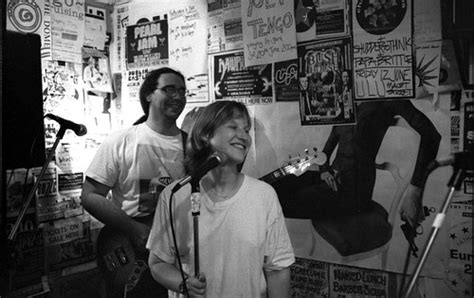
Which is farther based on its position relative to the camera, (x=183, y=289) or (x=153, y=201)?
(x=153, y=201)

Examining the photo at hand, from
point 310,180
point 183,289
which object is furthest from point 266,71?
point 183,289

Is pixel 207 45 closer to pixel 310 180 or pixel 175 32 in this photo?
pixel 175 32

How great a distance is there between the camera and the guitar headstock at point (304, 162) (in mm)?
1592

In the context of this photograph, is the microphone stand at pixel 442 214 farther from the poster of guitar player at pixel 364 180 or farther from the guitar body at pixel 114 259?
the guitar body at pixel 114 259

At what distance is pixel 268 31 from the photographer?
5.38 feet

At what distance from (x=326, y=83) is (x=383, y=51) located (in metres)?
0.20

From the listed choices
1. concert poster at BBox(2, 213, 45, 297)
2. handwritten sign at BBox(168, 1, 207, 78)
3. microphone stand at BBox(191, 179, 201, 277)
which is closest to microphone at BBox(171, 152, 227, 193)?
microphone stand at BBox(191, 179, 201, 277)

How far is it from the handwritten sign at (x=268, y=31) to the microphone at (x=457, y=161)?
1.93 feet

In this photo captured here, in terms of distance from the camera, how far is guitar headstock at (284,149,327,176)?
1592 mm

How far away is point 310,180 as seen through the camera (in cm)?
162

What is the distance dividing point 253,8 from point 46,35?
0.82 m

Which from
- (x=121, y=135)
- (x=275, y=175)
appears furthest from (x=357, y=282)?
(x=121, y=135)

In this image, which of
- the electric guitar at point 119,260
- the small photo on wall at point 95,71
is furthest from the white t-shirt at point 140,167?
the small photo on wall at point 95,71

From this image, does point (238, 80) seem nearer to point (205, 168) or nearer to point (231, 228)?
point (205, 168)
